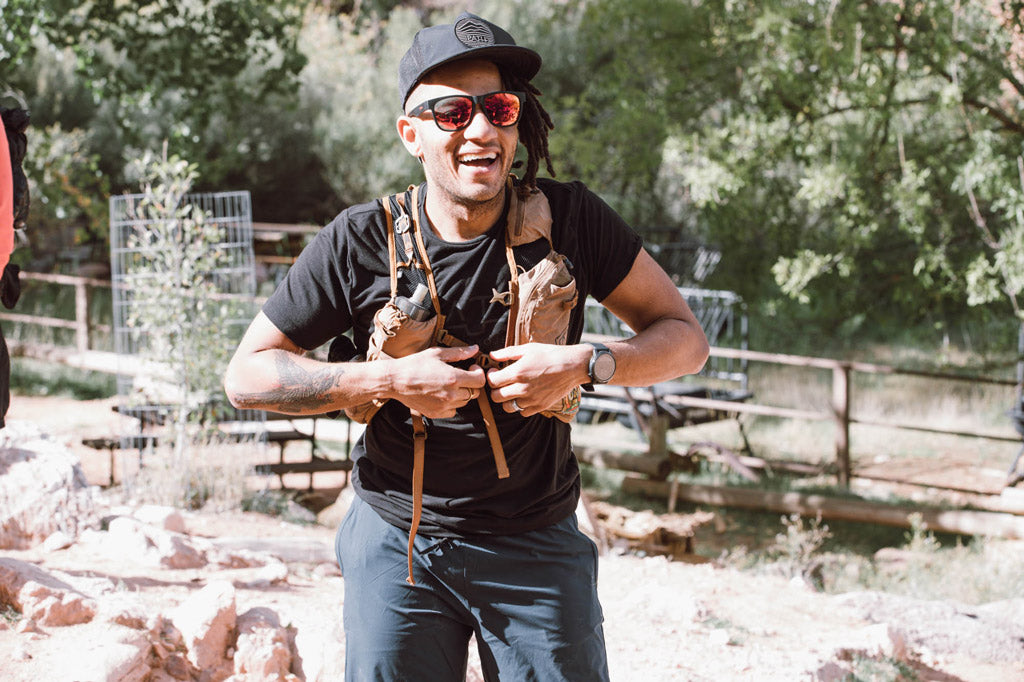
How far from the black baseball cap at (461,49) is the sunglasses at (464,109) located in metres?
0.07

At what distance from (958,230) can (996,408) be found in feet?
12.4

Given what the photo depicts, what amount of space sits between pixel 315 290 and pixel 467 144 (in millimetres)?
435

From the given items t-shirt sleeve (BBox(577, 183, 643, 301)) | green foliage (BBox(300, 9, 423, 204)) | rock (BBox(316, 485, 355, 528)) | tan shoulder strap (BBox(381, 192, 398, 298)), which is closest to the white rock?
t-shirt sleeve (BBox(577, 183, 643, 301))

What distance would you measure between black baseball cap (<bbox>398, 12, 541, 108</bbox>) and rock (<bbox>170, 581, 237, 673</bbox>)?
7.17ft

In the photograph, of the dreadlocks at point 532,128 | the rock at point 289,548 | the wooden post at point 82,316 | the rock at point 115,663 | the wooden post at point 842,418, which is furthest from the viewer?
the wooden post at point 82,316

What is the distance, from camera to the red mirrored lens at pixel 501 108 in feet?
7.22

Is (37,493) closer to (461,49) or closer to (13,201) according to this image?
(13,201)

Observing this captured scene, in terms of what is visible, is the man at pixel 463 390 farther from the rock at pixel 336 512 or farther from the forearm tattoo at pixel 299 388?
the rock at pixel 336 512

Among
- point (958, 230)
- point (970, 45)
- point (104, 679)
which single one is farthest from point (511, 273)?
Result: point (958, 230)

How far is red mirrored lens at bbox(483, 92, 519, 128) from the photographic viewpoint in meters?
2.20

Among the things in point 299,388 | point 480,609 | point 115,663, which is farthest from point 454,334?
point 115,663

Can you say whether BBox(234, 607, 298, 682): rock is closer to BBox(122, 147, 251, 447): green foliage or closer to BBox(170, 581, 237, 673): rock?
BBox(170, 581, 237, 673): rock

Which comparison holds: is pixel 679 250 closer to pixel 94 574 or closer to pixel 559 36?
pixel 559 36

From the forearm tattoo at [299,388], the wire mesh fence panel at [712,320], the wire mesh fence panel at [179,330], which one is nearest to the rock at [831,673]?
the forearm tattoo at [299,388]
